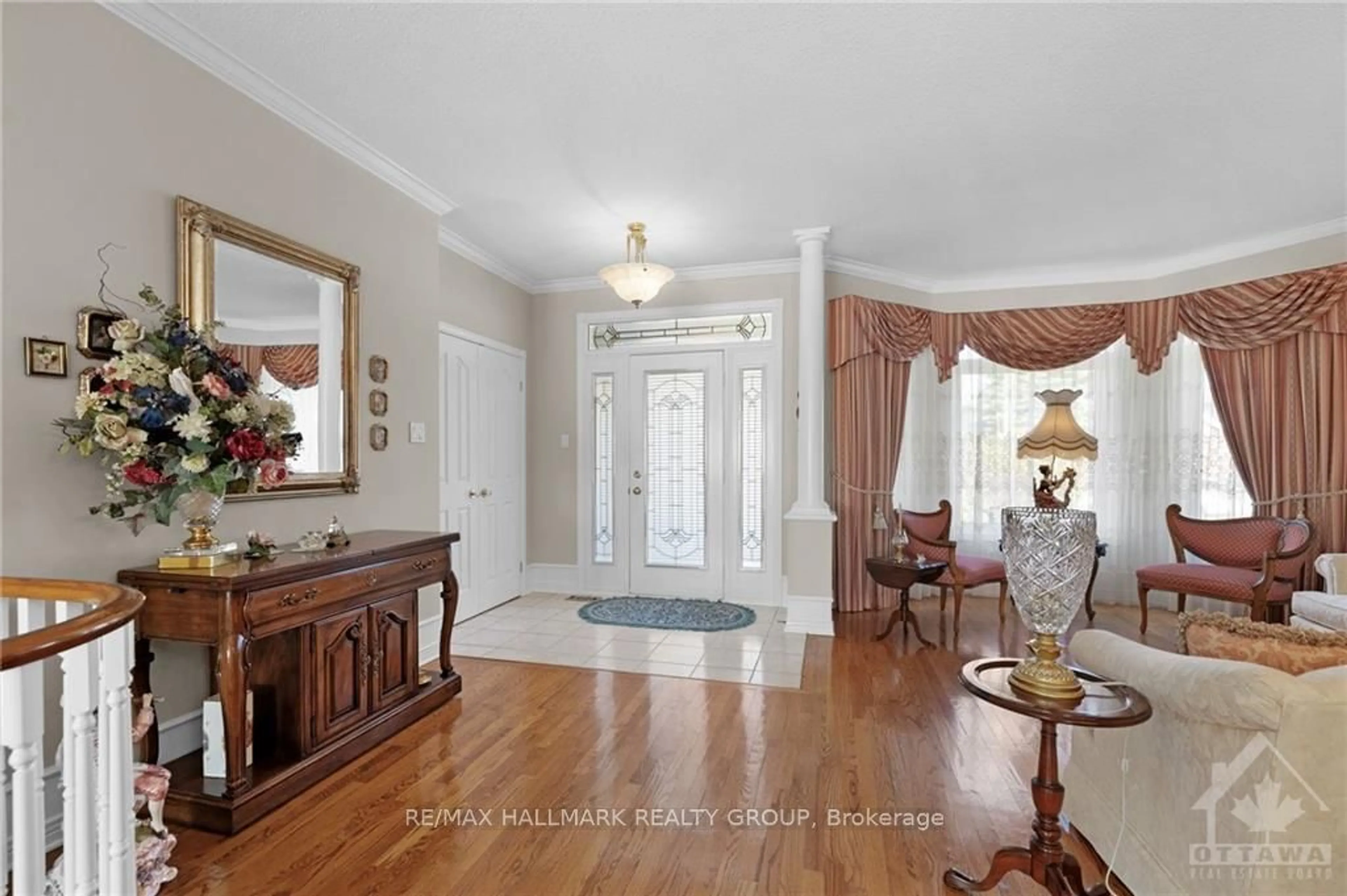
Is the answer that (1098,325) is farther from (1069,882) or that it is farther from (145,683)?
(145,683)

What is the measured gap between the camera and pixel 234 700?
2143mm

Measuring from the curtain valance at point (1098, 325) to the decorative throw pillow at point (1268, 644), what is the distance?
3.45m

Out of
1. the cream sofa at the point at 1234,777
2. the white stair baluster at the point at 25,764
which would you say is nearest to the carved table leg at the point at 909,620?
the cream sofa at the point at 1234,777

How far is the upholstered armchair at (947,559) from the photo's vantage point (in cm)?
427

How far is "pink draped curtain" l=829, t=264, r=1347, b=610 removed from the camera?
4262mm

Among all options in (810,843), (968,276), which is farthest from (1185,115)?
(810,843)

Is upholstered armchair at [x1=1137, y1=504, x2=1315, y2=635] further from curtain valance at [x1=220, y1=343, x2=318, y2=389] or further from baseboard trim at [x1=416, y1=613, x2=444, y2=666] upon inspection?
curtain valance at [x1=220, y1=343, x2=318, y2=389]

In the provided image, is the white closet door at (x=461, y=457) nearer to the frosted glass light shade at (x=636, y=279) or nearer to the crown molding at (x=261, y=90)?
the crown molding at (x=261, y=90)

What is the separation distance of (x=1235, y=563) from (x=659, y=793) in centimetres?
430

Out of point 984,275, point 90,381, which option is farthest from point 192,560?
point 984,275

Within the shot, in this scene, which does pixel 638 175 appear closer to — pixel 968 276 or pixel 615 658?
pixel 615 658

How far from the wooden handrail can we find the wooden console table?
1.70 feet

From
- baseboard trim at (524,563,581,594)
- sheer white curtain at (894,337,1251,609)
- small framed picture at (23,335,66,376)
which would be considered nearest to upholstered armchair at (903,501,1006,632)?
sheer white curtain at (894,337,1251,609)

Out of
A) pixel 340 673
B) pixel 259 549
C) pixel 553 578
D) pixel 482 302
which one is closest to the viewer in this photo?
pixel 259 549
